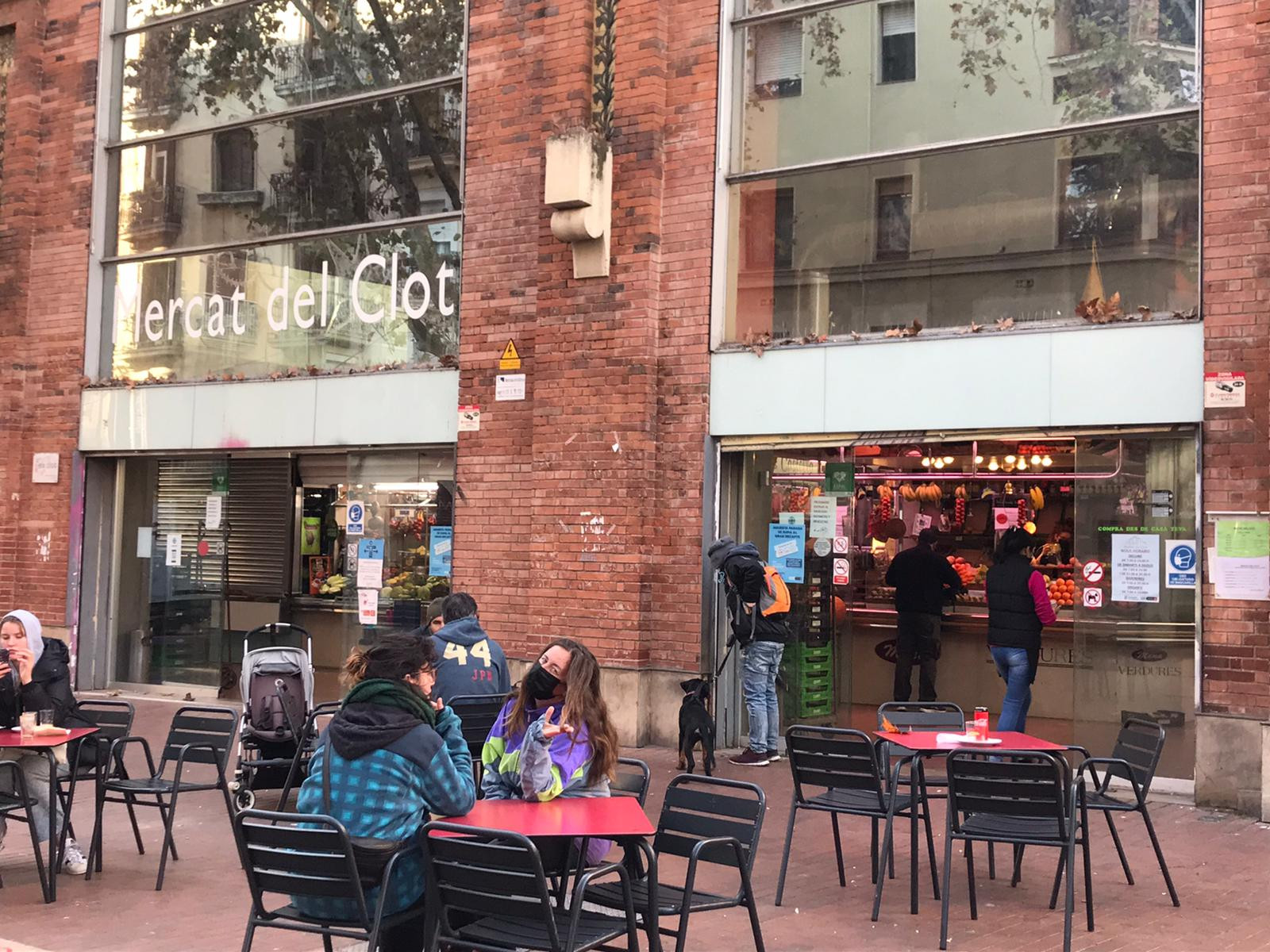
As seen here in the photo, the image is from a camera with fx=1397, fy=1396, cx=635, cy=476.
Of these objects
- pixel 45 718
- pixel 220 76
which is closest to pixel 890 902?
pixel 45 718

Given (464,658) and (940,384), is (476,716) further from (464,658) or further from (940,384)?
(940,384)

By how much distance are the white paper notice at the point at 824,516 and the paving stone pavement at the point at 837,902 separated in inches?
129

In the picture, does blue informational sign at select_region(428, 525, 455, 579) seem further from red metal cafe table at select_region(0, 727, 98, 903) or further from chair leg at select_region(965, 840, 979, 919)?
chair leg at select_region(965, 840, 979, 919)

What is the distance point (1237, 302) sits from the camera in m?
9.46

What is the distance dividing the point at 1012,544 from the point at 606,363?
368 centimetres

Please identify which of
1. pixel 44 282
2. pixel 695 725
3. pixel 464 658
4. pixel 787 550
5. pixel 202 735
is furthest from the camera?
pixel 44 282

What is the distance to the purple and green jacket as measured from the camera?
561cm

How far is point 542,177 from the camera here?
491 inches

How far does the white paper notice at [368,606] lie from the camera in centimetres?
1370

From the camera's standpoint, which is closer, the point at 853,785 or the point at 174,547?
the point at 853,785

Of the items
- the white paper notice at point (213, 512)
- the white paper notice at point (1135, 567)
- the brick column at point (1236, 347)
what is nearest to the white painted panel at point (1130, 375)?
the brick column at point (1236, 347)

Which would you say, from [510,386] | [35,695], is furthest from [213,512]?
[35,695]

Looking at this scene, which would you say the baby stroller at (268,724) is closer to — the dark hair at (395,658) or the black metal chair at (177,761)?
the black metal chair at (177,761)

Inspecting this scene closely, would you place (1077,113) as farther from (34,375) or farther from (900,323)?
(34,375)
